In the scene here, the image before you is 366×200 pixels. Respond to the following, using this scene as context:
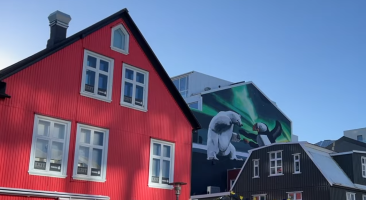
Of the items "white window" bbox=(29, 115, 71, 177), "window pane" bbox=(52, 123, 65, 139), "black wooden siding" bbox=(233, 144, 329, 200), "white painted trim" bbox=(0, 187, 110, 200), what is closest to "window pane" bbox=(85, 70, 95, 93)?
"white window" bbox=(29, 115, 71, 177)

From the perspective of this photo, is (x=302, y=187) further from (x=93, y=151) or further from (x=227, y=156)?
(x=93, y=151)

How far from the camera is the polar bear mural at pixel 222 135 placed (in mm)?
54844

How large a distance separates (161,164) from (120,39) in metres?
6.00

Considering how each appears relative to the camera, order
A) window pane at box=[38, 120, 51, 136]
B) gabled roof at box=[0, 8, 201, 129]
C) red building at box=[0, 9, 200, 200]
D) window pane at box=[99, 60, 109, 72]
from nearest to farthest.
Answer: red building at box=[0, 9, 200, 200]
gabled roof at box=[0, 8, 201, 129]
window pane at box=[38, 120, 51, 136]
window pane at box=[99, 60, 109, 72]

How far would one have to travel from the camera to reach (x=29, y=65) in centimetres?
1845

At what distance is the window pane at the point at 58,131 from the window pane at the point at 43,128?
0.27 m

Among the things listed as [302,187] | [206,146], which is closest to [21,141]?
[302,187]

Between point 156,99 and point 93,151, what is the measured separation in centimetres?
437

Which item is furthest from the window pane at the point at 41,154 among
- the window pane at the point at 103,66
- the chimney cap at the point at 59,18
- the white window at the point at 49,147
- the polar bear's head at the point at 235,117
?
the polar bear's head at the point at 235,117

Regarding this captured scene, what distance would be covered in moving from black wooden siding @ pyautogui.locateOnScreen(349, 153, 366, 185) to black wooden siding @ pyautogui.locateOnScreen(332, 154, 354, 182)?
32cm

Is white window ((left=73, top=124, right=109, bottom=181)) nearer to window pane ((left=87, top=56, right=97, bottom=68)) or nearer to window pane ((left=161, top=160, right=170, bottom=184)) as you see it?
window pane ((left=87, top=56, right=97, bottom=68))

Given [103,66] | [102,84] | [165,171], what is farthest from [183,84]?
[102,84]

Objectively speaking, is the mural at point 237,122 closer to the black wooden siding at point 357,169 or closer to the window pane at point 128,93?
the black wooden siding at point 357,169

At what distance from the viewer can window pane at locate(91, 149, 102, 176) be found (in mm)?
19562
